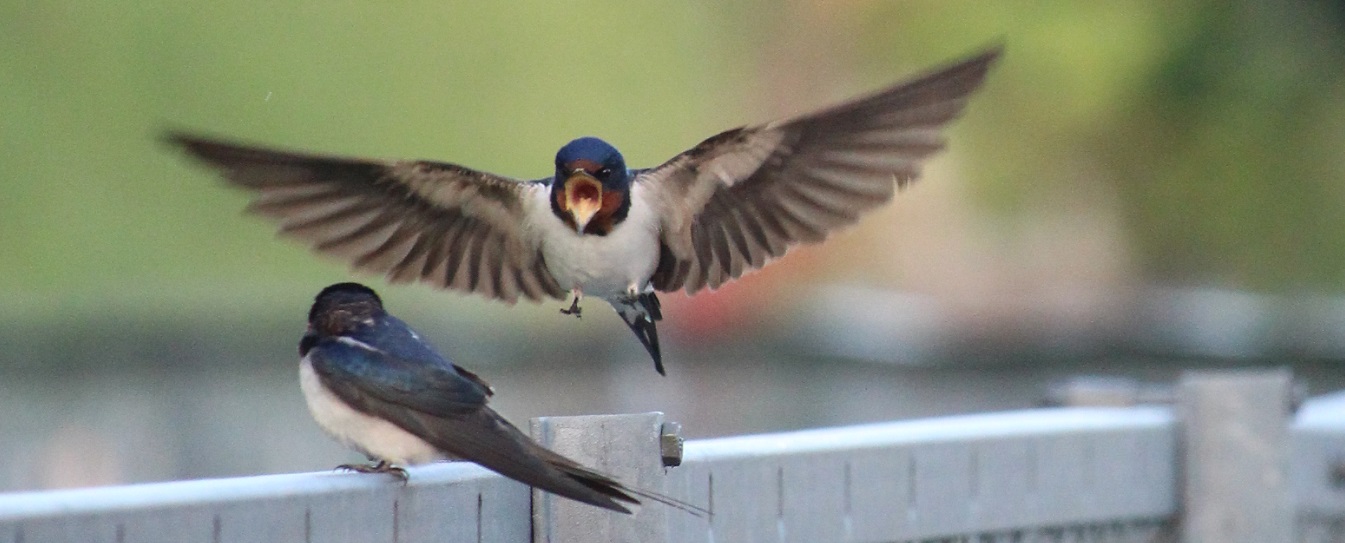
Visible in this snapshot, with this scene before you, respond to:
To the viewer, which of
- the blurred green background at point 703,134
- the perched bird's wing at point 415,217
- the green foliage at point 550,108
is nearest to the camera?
the perched bird's wing at point 415,217

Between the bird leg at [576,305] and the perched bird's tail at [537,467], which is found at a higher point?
the bird leg at [576,305]

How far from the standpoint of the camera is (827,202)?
494cm

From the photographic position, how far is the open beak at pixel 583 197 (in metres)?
4.48

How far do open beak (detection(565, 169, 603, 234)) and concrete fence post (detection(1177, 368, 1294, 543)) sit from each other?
1.42 metres

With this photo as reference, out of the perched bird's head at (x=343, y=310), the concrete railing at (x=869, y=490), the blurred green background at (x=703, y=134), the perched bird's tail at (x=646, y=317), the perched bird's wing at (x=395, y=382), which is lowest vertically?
the concrete railing at (x=869, y=490)

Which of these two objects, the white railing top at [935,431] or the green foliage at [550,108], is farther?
the green foliage at [550,108]

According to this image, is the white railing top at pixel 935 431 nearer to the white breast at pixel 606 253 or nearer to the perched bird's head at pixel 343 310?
the perched bird's head at pixel 343 310

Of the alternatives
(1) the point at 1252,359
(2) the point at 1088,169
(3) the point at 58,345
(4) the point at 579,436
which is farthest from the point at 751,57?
(4) the point at 579,436

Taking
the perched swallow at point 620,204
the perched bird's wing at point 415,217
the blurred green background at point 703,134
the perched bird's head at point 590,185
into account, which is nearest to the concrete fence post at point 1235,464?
the perched swallow at point 620,204

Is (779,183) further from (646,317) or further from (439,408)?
(439,408)

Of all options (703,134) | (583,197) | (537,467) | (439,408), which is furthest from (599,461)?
(703,134)

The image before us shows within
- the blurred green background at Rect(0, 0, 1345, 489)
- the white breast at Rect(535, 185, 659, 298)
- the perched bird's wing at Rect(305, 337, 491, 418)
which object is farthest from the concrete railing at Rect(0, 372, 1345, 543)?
the blurred green background at Rect(0, 0, 1345, 489)

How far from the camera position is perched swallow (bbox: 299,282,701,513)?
3074 mm

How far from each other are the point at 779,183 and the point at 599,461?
2.06m
